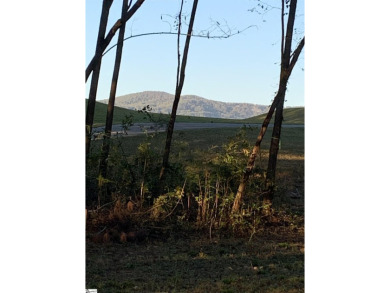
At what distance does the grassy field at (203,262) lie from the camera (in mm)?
3445

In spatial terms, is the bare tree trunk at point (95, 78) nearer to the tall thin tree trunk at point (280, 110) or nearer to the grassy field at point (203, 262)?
the grassy field at point (203, 262)

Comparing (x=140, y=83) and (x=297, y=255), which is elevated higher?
(x=140, y=83)

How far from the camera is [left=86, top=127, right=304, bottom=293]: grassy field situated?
3.45 m

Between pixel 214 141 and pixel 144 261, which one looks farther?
pixel 214 141

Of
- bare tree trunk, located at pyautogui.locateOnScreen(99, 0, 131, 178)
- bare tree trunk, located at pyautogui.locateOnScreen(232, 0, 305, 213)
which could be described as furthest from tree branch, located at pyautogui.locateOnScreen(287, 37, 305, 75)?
bare tree trunk, located at pyautogui.locateOnScreen(99, 0, 131, 178)

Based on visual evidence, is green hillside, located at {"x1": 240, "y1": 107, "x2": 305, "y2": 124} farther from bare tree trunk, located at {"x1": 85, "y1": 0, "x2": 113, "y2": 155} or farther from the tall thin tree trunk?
bare tree trunk, located at {"x1": 85, "y1": 0, "x2": 113, "y2": 155}

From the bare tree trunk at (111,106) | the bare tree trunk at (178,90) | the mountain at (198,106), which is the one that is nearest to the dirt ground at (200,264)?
the bare tree trunk at (111,106)

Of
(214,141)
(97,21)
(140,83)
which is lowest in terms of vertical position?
(214,141)
